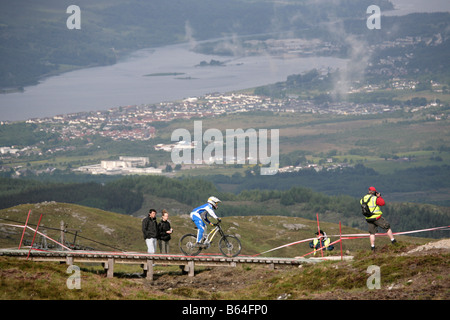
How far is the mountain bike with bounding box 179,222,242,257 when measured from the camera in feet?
139

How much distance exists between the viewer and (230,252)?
43031mm

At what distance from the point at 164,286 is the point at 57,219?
48.8m

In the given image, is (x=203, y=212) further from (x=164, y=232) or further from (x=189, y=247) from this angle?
(x=164, y=232)

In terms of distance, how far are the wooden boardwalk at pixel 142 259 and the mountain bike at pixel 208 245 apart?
0.53 metres

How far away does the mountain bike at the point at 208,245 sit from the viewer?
4241cm

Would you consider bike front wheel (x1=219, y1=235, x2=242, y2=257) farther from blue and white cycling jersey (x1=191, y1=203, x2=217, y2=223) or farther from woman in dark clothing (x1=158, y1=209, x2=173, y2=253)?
woman in dark clothing (x1=158, y1=209, x2=173, y2=253)

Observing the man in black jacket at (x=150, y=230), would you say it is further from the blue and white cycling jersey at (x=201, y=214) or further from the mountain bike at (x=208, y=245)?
the blue and white cycling jersey at (x=201, y=214)

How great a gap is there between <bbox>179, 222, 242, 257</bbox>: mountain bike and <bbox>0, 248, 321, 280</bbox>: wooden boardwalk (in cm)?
53

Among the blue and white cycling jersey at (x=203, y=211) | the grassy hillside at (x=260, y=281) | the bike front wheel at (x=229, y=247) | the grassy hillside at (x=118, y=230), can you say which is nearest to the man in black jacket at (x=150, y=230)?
the grassy hillside at (x=260, y=281)

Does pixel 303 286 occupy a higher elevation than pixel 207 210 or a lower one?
lower

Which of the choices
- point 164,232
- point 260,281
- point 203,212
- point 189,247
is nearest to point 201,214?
point 203,212
